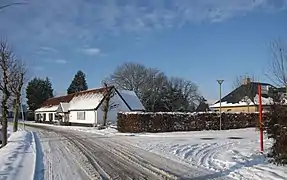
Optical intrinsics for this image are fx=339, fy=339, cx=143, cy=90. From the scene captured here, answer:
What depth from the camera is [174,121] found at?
3397cm

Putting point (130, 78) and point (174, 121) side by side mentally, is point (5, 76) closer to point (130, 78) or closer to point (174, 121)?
point (174, 121)

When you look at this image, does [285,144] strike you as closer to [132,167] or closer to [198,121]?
[132,167]

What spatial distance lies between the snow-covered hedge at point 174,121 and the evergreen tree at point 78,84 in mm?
67134

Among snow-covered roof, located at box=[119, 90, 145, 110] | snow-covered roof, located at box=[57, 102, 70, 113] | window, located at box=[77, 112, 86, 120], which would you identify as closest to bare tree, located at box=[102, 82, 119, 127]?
snow-covered roof, located at box=[119, 90, 145, 110]

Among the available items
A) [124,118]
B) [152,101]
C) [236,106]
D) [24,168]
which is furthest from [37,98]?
[24,168]

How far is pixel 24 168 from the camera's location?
10.6m

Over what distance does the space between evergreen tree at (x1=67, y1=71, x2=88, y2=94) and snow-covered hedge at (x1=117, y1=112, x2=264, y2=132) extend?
67.1m

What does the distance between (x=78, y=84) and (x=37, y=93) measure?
12.1m

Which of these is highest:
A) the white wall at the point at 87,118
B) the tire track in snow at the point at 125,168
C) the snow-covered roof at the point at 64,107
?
the snow-covered roof at the point at 64,107

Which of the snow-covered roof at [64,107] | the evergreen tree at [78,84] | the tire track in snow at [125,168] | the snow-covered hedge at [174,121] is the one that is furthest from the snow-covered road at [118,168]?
the evergreen tree at [78,84]

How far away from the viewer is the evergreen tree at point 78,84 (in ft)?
327

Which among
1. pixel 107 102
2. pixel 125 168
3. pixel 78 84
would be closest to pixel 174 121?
pixel 107 102

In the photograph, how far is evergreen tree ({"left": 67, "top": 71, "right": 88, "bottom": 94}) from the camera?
327ft

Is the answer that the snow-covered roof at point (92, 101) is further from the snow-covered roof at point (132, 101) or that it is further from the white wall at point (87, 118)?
the white wall at point (87, 118)
